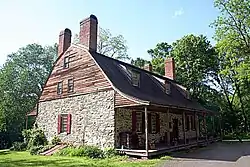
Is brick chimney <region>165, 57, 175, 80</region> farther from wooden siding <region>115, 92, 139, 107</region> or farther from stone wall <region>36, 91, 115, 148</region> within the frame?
wooden siding <region>115, 92, 139, 107</region>

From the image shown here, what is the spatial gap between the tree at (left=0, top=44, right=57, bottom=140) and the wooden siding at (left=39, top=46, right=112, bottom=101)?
8.34 metres

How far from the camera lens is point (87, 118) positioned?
15.5 m

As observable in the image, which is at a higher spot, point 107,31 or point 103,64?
point 107,31

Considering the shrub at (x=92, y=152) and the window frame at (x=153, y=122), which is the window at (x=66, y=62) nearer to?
the shrub at (x=92, y=152)

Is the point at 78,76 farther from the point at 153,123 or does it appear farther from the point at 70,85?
the point at 153,123

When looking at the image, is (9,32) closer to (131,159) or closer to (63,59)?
(63,59)

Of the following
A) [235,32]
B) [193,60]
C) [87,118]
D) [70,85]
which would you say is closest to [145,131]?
[87,118]

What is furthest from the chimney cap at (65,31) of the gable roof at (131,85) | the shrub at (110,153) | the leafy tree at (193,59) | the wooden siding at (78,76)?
the leafy tree at (193,59)

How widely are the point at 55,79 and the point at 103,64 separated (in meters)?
4.91

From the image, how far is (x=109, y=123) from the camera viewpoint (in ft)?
46.0

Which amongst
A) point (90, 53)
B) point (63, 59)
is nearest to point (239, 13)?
point (90, 53)

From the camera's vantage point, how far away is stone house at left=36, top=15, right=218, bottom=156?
14.0m

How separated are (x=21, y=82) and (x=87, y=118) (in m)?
20.5

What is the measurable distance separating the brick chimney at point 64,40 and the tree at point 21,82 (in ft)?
32.6
